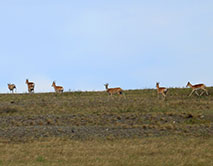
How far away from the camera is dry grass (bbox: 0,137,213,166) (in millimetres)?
18953

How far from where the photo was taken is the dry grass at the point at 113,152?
18953mm

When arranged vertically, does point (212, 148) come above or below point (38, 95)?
below

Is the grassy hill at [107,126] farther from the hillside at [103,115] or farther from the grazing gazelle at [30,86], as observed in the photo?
the grazing gazelle at [30,86]

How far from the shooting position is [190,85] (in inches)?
1746

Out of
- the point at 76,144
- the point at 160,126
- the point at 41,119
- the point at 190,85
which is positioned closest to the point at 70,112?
the point at 41,119

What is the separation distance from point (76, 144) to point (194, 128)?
7537 mm

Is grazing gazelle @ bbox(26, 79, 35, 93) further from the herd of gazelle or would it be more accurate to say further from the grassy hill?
the grassy hill

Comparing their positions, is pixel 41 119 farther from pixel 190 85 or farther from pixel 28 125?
pixel 190 85

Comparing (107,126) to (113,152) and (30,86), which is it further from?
(30,86)

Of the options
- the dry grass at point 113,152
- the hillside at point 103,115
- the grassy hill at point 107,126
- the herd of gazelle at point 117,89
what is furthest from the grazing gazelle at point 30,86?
the dry grass at point 113,152

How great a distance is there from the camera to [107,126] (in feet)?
95.8

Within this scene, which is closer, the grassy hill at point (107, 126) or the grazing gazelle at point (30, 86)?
the grassy hill at point (107, 126)

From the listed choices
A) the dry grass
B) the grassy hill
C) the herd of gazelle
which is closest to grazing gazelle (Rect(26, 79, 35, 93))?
the herd of gazelle

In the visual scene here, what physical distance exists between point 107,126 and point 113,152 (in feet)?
26.0
